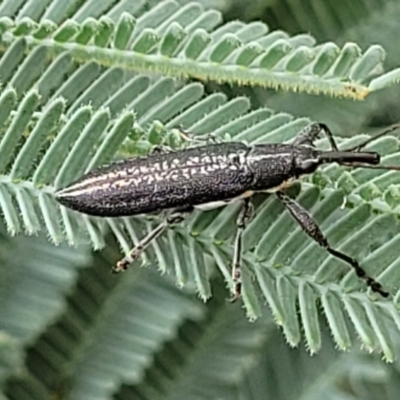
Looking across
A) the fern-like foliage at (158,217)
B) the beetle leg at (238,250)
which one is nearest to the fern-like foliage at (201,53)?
the fern-like foliage at (158,217)

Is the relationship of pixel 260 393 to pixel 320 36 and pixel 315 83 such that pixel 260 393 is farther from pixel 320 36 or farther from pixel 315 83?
pixel 320 36

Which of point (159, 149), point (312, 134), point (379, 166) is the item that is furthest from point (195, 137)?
point (379, 166)

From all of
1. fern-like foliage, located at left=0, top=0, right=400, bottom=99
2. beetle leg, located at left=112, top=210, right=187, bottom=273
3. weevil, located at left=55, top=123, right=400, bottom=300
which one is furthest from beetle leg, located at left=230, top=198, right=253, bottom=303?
fern-like foliage, located at left=0, top=0, right=400, bottom=99

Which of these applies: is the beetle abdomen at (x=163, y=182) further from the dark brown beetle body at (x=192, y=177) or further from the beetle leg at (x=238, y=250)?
the beetle leg at (x=238, y=250)

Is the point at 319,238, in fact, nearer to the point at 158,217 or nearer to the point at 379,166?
the point at 379,166

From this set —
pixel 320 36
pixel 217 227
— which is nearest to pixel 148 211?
pixel 217 227

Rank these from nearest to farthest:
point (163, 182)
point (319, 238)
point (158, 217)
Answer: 1. point (319, 238)
2. point (158, 217)
3. point (163, 182)
